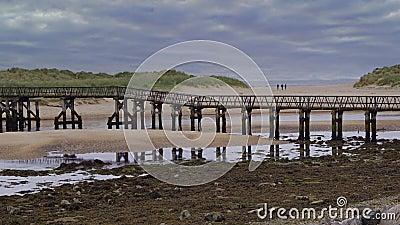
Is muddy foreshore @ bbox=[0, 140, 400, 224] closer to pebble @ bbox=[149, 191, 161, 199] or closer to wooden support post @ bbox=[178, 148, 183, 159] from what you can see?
pebble @ bbox=[149, 191, 161, 199]

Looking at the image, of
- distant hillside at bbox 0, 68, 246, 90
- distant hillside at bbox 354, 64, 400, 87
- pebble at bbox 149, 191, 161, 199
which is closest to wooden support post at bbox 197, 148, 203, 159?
pebble at bbox 149, 191, 161, 199

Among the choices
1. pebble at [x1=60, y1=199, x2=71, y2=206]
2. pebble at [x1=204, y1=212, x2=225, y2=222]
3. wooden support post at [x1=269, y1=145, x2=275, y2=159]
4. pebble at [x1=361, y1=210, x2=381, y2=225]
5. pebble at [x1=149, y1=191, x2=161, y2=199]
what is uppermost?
pebble at [x1=361, y1=210, x2=381, y2=225]

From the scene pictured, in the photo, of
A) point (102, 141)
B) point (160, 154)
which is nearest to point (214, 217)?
point (160, 154)

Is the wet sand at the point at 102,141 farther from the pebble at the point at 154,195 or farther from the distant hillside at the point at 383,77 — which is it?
the distant hillside at the point at 383,77

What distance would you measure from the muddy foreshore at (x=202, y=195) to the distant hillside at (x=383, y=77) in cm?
7031

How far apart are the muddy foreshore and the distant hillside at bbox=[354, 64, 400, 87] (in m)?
70.3

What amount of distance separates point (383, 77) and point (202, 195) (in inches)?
3408

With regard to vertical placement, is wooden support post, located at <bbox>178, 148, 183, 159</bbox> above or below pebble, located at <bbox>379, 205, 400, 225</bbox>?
below

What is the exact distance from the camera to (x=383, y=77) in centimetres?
9912

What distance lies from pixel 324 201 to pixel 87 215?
6.91m

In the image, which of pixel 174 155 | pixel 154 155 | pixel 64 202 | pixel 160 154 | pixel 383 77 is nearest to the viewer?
pixel 64 202

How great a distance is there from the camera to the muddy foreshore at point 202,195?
51.7ft

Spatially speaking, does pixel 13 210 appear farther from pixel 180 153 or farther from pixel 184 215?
pixel 180 153

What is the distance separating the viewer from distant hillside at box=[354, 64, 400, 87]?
9283 centimetres
